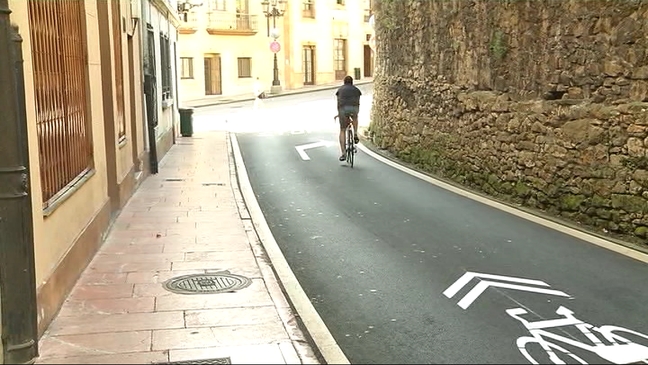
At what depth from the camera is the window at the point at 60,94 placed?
623 centimetres

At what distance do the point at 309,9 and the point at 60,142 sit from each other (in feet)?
140

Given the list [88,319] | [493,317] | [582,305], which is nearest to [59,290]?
[88,319]

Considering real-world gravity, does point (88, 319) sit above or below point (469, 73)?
below

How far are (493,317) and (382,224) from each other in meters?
3.86

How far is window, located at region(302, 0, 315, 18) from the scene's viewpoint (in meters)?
47.6

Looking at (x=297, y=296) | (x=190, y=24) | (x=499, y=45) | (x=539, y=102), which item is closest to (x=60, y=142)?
(x=297, y=296)

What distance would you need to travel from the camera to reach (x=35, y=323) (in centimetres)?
498

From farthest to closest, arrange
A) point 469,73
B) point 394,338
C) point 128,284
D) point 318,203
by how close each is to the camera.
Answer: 1. point 469,73
2. point 318,203
3. point 128,284
4. point 394,338

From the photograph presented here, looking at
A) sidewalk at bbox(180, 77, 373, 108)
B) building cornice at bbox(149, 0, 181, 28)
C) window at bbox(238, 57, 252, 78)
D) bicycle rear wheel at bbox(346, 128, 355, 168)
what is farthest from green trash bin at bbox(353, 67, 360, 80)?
bicycle rear wheel at bbox(346, 128, 355, 168)

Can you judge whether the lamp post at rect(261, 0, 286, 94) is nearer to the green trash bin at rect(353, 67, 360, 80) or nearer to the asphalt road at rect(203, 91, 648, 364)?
the green trash bin at rect(353, 67, 360, 80)

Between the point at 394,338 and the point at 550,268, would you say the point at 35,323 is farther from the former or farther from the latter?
the point at 550,268

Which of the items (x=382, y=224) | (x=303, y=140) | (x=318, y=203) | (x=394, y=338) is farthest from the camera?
(x=303, y=140)

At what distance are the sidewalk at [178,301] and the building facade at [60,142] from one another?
24cm

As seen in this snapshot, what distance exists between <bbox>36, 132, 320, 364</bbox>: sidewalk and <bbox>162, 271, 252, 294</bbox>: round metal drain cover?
10mm
